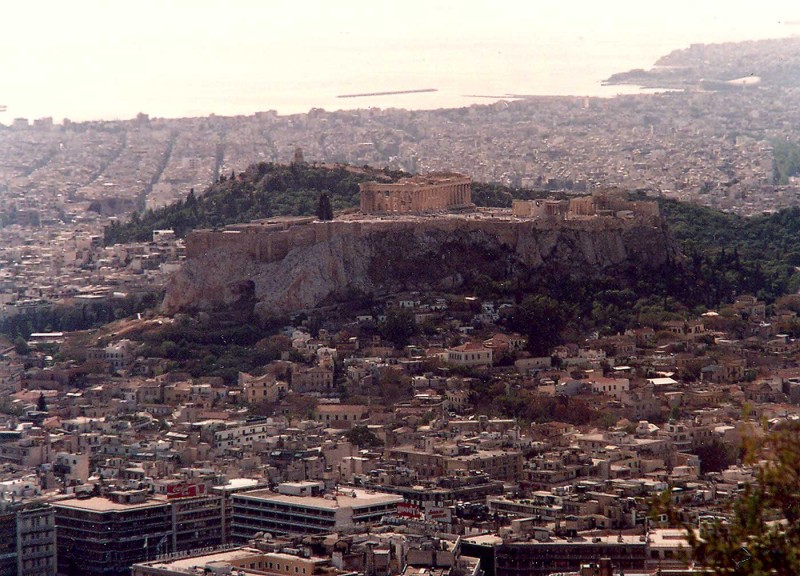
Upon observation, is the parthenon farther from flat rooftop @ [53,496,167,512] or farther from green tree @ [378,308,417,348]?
flat rooftop @ [53,496,167,512]

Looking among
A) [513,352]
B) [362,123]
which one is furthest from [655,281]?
[362,123]

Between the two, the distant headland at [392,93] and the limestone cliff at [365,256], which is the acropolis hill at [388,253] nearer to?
the limestone cliff at [365,256]

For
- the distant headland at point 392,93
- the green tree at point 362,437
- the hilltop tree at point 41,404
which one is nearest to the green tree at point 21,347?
A: the hilltop tree at point 41,404

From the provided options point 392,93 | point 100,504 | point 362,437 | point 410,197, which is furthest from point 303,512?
point 392,93

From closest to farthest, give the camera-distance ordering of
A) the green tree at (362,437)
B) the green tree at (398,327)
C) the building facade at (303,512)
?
1. the building facade at (303,512)
2. the green tree at (362,437)
3. the green tree at (398,327)

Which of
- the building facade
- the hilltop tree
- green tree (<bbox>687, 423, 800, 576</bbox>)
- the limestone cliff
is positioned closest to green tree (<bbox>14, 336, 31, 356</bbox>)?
the limestone cliff

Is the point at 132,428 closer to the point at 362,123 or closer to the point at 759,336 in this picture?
the point at 759,336
